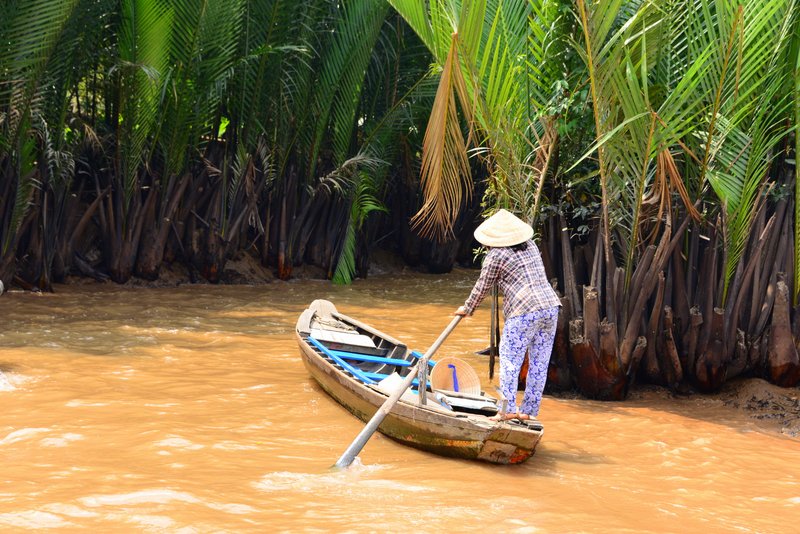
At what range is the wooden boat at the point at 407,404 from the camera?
17.0 feet

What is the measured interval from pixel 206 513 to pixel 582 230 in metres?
3.99

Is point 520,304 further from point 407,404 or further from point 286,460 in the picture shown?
point 286,460

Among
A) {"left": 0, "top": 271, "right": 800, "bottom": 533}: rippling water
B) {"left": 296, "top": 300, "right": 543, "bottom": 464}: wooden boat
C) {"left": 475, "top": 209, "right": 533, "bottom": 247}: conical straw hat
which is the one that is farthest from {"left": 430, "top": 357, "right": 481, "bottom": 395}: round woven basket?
{"left": 475, "top": 209, "right": 533, "bottom": 247}: conical straw hat

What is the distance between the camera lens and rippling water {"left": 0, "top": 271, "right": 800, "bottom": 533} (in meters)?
4.27

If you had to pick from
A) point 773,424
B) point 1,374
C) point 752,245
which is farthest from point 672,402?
point 1,374

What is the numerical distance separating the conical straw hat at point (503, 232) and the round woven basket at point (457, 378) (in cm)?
81

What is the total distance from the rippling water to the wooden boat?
0.34 ft

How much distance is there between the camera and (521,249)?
19.4ft

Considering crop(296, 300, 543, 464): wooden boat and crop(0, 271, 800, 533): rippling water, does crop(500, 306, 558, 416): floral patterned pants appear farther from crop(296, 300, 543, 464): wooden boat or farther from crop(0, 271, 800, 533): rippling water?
crop(0, 271, 800, 533): rippling water

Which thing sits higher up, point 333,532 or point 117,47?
point 117,47

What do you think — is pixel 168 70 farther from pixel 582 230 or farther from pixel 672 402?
pixel 672 402

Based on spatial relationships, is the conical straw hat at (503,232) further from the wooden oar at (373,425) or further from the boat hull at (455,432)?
the boat hull at (455,432)

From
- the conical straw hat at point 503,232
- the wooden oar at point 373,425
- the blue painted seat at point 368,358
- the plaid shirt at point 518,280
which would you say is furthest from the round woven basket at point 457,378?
the blue painted seat at point 368,358

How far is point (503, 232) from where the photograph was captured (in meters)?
5.92
